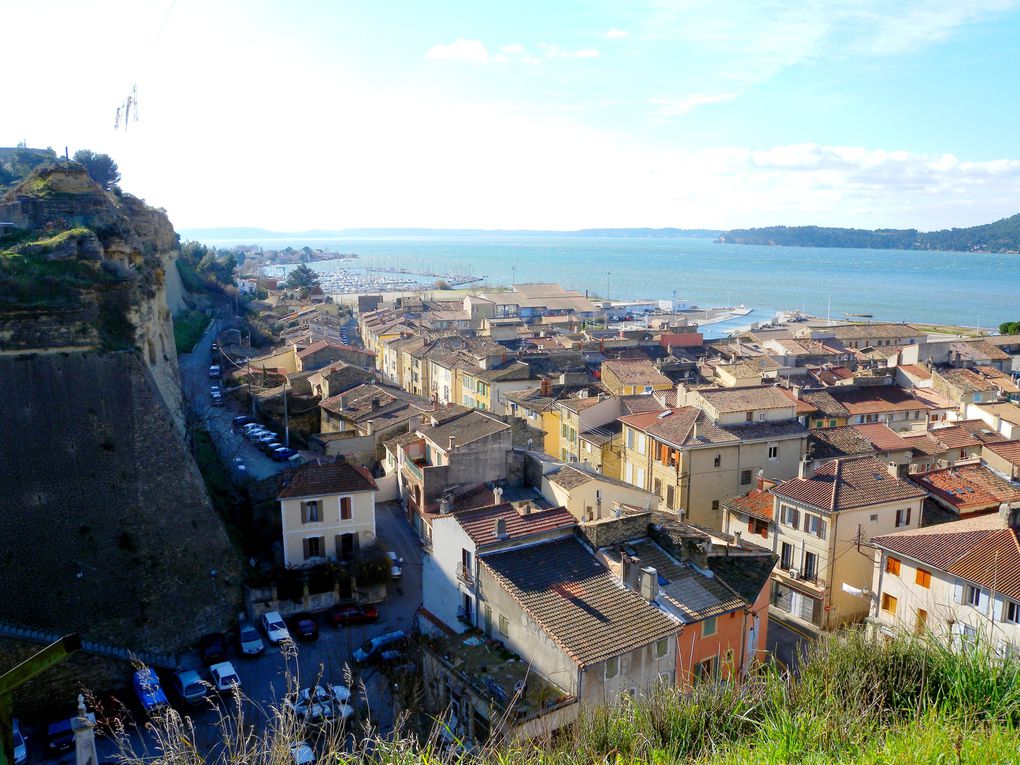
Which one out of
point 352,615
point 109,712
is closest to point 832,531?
point 352,615

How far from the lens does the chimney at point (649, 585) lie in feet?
50.2

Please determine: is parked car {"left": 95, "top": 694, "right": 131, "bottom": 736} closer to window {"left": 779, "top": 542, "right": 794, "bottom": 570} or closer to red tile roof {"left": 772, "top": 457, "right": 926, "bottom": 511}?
window {"left": 779, "top": 542, "right": 794, "bottom": 570}

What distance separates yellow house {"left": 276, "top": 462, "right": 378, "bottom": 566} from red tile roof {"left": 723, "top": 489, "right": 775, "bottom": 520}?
1063cm

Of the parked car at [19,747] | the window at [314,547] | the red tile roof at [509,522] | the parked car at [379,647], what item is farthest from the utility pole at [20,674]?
the window at [314,547]

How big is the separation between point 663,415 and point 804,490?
7461mm

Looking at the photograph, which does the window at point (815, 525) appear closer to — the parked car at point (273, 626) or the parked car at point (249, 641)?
the parked car at point (273, 626)

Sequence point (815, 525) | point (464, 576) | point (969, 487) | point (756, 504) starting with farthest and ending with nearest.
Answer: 1. point (756, 504)
2. point (969, 487)
3. point (815, 525)
4. point (464, 576)

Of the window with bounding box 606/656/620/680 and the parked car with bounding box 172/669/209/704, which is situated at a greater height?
the window with bounding box 606/656/620/680

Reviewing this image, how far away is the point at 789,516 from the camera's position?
22.1 metres

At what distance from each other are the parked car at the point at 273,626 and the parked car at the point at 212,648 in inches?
39.5

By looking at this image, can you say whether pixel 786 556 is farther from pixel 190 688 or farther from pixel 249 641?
pixel 190 688

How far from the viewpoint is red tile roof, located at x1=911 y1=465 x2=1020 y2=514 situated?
22688 millimetres

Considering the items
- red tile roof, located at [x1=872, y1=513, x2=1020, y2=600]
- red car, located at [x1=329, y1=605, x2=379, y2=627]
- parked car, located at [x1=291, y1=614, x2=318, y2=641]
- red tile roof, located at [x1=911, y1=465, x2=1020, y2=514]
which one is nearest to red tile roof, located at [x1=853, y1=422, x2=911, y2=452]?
red tile roof, located at [x1=911, y1=465, x2=1020, y2=514]

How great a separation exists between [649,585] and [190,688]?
31.6 ft
